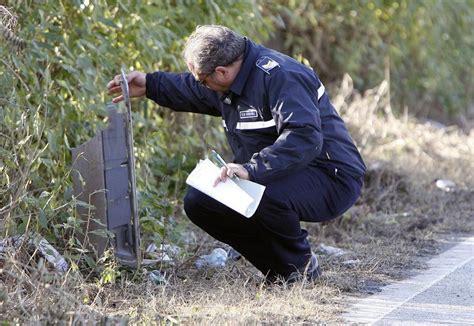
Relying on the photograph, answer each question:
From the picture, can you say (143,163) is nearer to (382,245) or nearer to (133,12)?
(133,12)

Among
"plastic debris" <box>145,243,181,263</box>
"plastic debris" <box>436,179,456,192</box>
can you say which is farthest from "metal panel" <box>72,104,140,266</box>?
"plastic debris" <box>436,179,456,192</box>

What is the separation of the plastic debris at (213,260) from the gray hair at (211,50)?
116 centimetres

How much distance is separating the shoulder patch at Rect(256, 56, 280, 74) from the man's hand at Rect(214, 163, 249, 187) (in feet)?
1.70

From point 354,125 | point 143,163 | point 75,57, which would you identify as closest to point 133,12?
point 75,57

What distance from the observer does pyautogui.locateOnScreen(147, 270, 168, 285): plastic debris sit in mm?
4819

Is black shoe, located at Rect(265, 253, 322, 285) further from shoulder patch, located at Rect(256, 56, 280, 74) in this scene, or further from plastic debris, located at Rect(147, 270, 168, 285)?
shoulder patch, located at Rect(256, 56, 280, 74)

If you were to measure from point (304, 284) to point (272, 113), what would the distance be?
0.87m

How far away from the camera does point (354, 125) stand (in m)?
9.32

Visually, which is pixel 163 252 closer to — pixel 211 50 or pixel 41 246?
pixel 41 246

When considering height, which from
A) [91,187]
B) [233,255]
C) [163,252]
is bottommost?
[233,255]

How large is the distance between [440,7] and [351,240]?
6051 mm

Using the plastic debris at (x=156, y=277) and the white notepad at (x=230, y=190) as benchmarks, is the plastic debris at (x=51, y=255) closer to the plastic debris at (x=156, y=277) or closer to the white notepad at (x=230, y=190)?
the plastic debris at (x=156, y=277)

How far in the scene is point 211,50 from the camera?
15.1 ft

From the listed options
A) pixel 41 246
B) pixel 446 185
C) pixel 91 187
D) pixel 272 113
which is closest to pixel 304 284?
pixel 272 113
